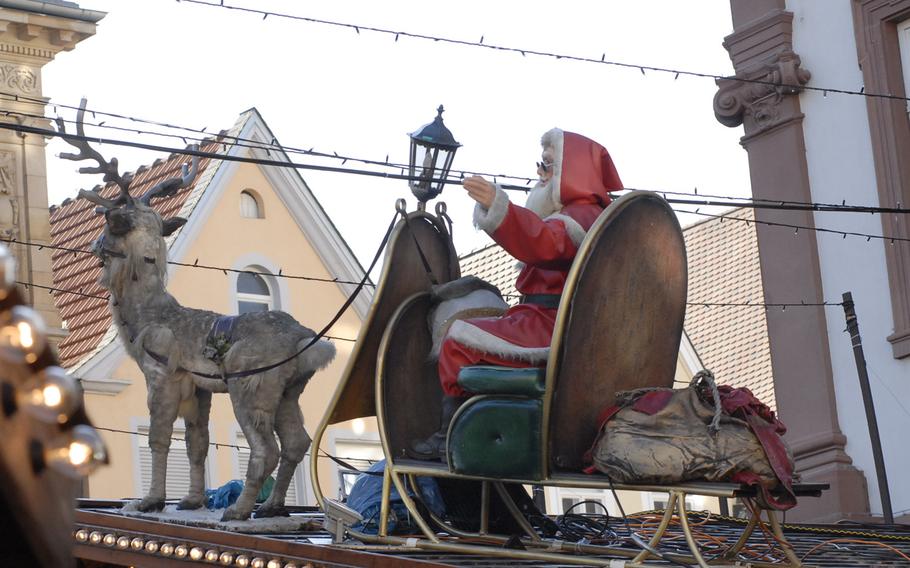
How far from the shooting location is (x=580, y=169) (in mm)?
9891

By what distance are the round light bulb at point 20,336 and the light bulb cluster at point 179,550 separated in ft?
14.9

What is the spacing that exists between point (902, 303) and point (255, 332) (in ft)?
20.7

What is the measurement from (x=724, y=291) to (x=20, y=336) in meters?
27.3

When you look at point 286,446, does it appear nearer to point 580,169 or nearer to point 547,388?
point 547,388

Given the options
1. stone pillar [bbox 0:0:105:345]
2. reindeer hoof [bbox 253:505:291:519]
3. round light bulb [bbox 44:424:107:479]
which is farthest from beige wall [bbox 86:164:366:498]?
round light bulb [bbox 44:424:107:479]

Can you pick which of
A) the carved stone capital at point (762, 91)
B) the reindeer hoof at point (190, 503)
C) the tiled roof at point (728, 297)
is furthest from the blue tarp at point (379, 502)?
the tiled roof at point (728, 297)

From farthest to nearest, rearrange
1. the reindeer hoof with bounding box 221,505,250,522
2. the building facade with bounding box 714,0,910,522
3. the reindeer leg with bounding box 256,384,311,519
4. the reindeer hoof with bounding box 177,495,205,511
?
the building facade with bounding box 714,0,910,522
the reindeer hoof with bounding box 177,495,205,511
the reindeer leg with bounding box 256,384,311,519
the reindeer hoof with bounding box 221,505,250,522

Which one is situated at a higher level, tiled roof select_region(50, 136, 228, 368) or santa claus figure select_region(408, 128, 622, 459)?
tiled roof select_region(50, 136, 228, 368)

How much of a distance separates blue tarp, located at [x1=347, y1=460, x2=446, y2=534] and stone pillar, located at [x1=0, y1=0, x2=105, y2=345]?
1365cm

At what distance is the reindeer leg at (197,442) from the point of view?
1012 cm

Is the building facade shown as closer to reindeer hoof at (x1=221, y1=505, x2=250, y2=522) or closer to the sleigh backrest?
the sleigh backrest

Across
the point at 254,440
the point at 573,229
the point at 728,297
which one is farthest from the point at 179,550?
the point at 728,297

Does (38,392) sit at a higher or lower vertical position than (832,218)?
lower

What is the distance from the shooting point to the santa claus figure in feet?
30.5
